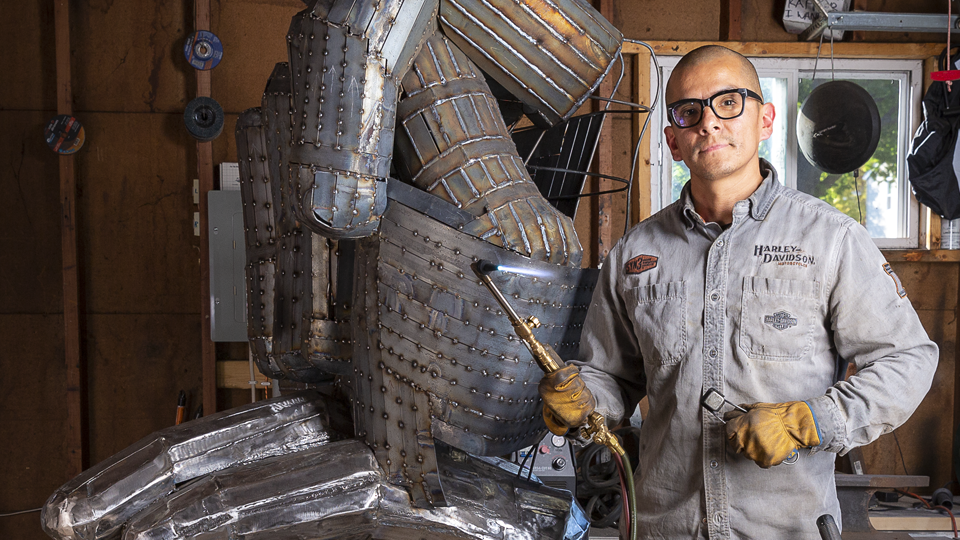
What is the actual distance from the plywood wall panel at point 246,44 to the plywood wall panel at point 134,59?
0.60ft

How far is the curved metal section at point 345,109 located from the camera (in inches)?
64.2

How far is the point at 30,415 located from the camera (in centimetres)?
404

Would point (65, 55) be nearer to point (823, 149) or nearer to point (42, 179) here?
point (42, 179)

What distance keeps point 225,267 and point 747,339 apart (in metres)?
3.05

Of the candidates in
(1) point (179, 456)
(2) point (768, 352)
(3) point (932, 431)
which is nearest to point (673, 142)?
(2) point (768, 352)

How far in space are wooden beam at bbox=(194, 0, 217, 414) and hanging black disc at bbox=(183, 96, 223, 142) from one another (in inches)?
2.8

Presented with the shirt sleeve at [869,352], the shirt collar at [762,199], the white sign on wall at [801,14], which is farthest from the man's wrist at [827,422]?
the white sign on wall at [801,14]

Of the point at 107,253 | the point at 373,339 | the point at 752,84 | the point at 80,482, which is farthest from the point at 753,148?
the point at 107,253

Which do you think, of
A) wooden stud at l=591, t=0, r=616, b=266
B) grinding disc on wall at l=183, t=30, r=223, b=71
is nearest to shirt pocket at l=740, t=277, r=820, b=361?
wooden stud at l=591, t=0, r=616, b=266

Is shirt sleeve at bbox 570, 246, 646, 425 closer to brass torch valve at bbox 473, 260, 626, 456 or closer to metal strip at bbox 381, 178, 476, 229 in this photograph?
brass torch valve at bbox 473, 260, 626, 456

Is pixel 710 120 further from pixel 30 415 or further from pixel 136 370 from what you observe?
pixel 30 415

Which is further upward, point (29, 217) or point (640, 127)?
point (640, 127)

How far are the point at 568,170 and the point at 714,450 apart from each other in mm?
1060

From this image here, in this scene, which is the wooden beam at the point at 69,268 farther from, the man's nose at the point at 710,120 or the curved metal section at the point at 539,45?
the man's nose at the point at 710,120
